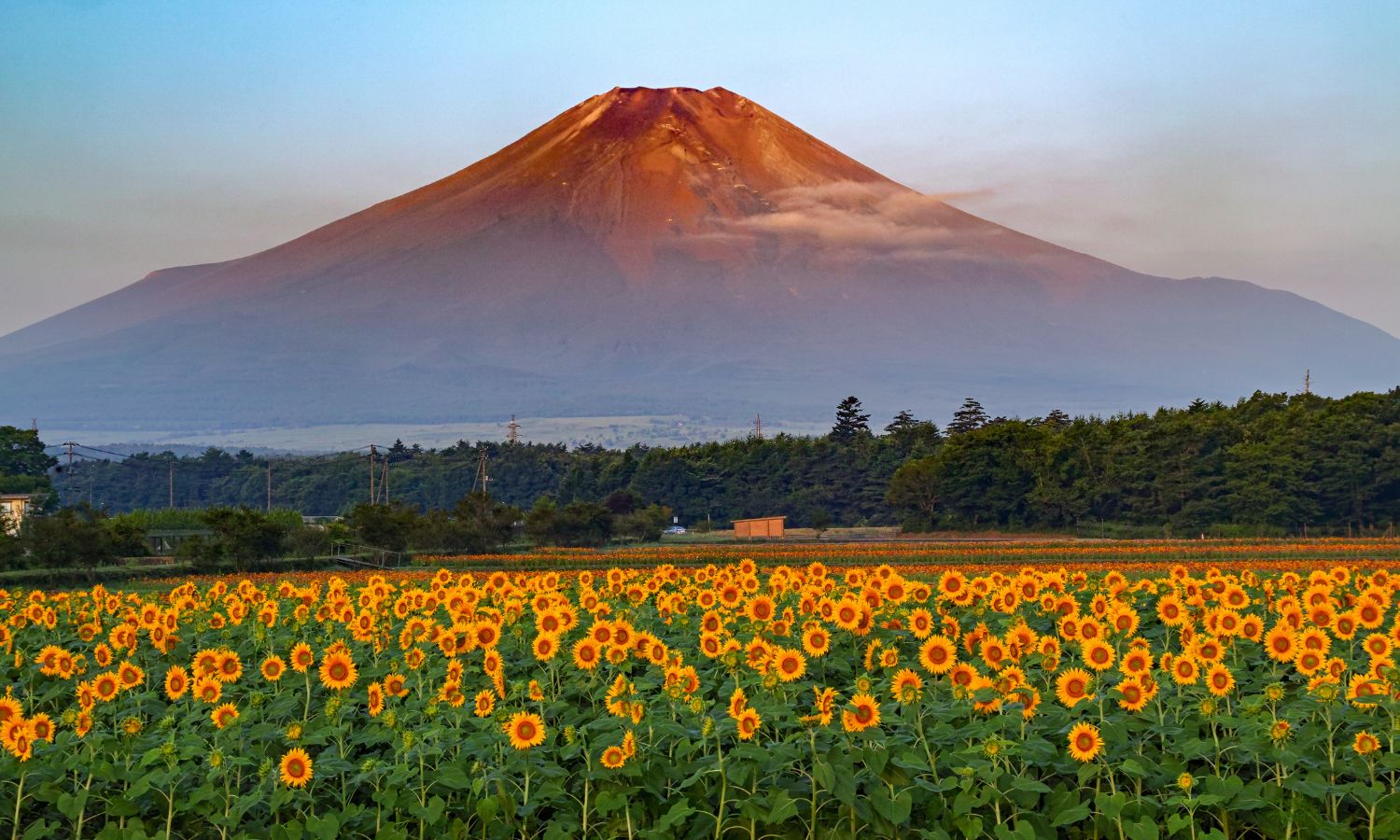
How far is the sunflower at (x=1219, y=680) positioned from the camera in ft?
26.0

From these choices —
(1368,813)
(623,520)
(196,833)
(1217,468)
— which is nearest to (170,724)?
(196,833)

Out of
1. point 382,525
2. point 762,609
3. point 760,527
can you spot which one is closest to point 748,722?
point 762,609

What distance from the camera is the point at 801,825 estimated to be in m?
7.70

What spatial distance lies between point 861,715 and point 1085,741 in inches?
47.5

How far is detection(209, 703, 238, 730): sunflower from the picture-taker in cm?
814

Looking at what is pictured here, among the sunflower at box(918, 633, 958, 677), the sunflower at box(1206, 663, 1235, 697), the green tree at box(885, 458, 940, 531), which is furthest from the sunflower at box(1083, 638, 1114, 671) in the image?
the green tree at box(885, 458, 940, 531)

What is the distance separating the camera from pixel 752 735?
24.3 ft

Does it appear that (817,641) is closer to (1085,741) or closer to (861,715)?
(861,715)

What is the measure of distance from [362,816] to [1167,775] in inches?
175

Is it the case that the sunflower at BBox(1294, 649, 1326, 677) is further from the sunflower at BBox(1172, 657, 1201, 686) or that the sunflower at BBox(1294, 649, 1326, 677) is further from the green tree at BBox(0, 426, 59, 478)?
the green tree at BBox(0, 426, 59, 478)

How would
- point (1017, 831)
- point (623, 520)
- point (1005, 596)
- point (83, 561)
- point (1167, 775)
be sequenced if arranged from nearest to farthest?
point (1017, 831)
point (1167, 775)
point (1005, 596)
point (83, 561)
point (623, 520)

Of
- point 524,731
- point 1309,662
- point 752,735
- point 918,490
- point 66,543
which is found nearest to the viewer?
point 752,735

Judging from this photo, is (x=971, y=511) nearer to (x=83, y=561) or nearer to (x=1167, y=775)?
(x=83, y=561)

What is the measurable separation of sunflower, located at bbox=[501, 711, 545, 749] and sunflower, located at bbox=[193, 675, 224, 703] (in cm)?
206
